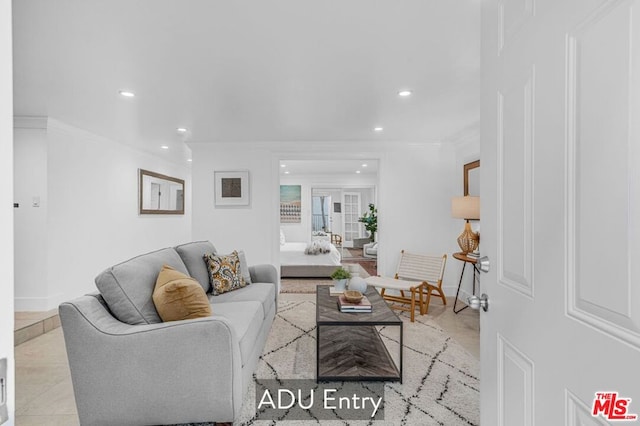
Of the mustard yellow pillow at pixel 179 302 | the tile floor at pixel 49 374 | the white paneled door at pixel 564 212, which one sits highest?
the white paneled door at pixel 564 212

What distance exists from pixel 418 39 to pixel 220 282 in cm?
256

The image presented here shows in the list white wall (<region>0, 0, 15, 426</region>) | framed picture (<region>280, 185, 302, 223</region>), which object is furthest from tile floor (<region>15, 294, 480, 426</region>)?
framed picture (<region>280, 185, 302, 223</region>)

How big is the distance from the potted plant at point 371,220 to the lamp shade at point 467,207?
529cm

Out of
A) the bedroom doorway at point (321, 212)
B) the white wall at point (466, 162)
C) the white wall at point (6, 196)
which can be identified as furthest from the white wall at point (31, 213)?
the bedroom doorway at point (321, 212)

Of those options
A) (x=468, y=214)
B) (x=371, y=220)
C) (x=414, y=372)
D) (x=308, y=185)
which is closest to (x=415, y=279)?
(x=468, y=214)

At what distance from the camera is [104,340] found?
1762 millimetres

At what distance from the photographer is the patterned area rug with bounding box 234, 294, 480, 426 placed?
6.63 feet

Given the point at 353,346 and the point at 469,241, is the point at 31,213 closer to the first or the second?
the point at 353,346

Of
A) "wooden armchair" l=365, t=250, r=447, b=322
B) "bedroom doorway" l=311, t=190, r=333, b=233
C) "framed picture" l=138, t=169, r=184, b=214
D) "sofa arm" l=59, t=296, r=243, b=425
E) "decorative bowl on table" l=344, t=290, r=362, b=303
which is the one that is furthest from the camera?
"bedroom doorway" l=311, t=190, r=333, b=233

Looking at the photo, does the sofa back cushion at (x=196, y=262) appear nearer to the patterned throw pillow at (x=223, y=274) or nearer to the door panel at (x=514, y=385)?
the patterned throw pillow at (x=223, y=274)

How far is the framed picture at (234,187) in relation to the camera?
4.97 metres

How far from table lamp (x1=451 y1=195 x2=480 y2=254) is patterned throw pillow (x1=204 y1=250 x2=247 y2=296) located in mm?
2519

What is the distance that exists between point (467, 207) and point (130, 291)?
10.9 feet

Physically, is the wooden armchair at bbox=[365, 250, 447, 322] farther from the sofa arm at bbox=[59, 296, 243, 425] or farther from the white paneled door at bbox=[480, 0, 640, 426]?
the white paneled door at bbox=[480, 0, 640, 426]
